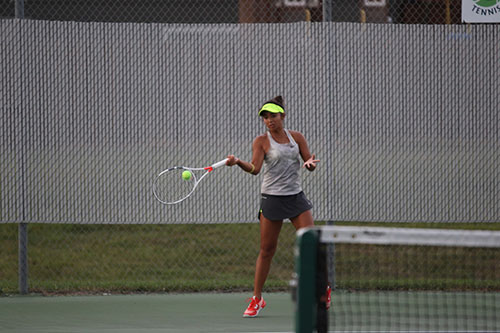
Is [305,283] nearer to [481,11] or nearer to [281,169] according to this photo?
[281,169]

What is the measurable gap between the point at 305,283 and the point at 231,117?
4.44 metres

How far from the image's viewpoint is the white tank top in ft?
21.1

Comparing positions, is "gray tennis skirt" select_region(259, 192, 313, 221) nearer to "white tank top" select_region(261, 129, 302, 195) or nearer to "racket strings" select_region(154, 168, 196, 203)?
"white tank top" select_region(261, 129, 302, 195)

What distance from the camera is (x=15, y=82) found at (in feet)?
25.1

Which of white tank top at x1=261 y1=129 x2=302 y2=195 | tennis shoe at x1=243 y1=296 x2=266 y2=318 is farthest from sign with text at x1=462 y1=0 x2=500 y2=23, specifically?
tennis shoe at x1=243 y1=296 x2=266 y2=318

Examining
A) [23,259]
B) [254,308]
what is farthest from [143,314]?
[23,259]

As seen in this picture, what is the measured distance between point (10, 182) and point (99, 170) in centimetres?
83

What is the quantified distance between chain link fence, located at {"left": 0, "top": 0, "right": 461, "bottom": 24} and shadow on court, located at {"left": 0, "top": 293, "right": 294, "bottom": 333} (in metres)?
2.74

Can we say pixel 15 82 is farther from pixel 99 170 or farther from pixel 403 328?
pixel 403 328

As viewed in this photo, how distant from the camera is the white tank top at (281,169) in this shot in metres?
6.45

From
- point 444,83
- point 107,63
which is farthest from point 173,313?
point 444,83

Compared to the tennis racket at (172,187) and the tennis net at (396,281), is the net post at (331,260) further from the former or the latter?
the tennis racket at (172,187)

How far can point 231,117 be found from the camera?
7.86 meters

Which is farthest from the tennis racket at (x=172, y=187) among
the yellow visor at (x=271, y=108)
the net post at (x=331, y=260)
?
the yellow visor at (x=271, y=108)
